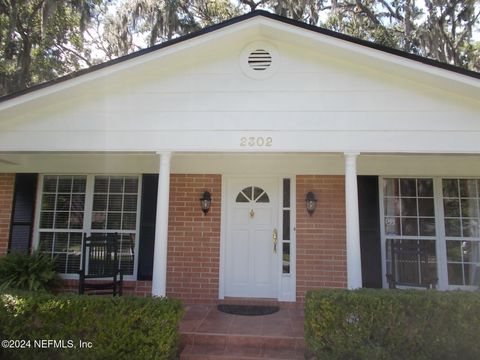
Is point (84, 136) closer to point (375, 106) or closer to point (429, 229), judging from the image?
point (375, 106)

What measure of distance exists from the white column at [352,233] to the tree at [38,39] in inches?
368

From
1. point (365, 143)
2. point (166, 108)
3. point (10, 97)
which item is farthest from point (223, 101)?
point (10, 97)

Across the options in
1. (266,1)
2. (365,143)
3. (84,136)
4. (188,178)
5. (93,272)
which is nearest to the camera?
(365,143)

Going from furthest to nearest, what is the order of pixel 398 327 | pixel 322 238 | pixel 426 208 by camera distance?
pixel 426 208, pixel 322 238, pixel 398 327

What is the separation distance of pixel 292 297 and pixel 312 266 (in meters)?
0.62

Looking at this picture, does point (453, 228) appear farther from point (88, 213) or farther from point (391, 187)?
point (88, 213)

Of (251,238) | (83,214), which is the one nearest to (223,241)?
(251,238)

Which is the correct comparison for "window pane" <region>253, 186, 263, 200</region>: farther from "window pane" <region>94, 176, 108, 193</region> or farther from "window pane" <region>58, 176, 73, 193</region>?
"window pane" <region>58, 176, 73, 193</region>

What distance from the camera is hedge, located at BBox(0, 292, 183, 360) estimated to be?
13.5 ft

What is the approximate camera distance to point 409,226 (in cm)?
670

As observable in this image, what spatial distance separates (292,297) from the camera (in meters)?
6.55

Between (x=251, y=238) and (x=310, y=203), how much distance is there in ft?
3.96

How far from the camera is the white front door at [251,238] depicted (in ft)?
22.1

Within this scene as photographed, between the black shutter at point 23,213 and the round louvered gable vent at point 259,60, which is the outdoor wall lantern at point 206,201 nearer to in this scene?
the round louvered gable vent at point 259,60
